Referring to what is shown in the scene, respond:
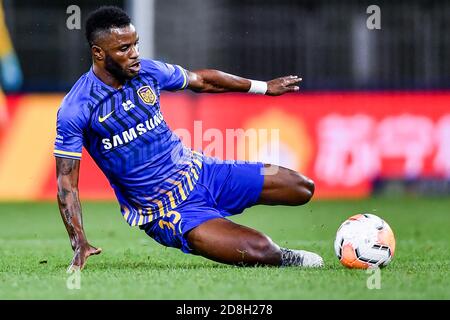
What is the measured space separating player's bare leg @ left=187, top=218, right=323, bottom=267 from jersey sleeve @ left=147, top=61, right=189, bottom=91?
126 cm

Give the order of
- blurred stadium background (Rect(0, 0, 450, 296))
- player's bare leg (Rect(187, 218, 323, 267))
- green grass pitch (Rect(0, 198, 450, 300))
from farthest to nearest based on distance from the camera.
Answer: blurred stadium background (Rect(0, 0, 450, 296)) < player's bare leg (Rect(187, 218, 323, 267)) < green grass pitch (Rect(0, 198, 450, 300))

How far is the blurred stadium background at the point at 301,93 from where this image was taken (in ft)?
53.5

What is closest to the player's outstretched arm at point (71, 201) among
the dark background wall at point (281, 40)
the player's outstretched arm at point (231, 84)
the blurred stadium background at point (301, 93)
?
the player's outstretched arm at point (231, 84)

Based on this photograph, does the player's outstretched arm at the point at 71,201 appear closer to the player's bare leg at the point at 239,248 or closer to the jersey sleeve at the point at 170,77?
the player's bare leg at the point at 239,248

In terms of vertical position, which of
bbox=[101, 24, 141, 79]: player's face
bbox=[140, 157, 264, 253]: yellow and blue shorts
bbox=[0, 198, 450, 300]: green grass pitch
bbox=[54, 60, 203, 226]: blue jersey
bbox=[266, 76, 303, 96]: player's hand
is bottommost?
bbox=[0, 198, 450, 300]: green grass pitch

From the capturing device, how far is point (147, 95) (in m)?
8.30

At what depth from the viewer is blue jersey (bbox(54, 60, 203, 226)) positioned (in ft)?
26.1

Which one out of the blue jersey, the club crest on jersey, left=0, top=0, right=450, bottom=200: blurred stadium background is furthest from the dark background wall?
the club crest on jersey

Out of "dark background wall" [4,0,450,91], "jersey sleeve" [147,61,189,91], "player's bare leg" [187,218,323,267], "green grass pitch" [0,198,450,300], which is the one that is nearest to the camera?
"green grass pitch" [0,198,450,300]

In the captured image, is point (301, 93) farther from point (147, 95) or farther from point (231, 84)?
point (147, 95)

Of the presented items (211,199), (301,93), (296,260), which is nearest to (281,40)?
(301,93)

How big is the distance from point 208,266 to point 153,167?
932 millimetres

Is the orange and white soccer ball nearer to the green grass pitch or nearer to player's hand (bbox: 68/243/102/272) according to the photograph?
the green grass pitch
